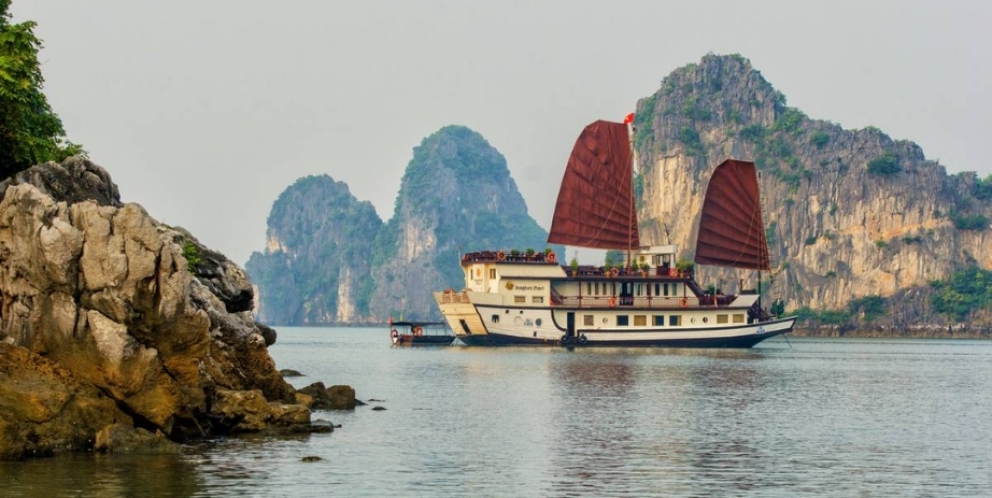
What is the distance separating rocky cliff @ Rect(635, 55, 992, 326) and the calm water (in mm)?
90920

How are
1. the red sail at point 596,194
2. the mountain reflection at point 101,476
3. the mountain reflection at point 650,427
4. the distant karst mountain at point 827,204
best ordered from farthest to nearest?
the distant karst mountain at point 827,204 < the red sail at point 596,194 < the mountain reflection at point 650,427 < the mountain reflection at point 101,476

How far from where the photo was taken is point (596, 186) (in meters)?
75.8

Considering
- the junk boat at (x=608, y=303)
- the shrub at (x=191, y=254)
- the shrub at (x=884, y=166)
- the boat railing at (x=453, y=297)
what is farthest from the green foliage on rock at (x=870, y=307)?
the shrub at (x=191, y=254)

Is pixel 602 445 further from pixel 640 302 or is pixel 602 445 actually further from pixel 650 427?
pixel 640 302

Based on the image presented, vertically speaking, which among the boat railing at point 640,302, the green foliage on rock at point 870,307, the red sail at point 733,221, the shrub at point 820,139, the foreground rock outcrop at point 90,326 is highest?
the shrub at point 820,139

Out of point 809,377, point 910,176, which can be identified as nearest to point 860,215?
point 910,176

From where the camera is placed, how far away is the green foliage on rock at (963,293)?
126 m

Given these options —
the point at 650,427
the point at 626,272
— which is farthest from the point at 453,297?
the point at 650,427

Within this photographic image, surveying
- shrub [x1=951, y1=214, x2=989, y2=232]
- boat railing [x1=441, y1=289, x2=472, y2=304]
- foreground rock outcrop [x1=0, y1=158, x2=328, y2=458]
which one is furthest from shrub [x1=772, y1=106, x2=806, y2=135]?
foreground rock outcrop [x1=0, y1=158, x2=328, y2=458]

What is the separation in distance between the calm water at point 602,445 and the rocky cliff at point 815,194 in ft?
298

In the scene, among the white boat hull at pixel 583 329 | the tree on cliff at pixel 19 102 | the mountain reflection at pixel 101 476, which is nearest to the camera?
the mountain reflection at pixel 101 476

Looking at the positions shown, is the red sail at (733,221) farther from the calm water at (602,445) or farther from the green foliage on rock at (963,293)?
the green foliage on rock at (963,293)

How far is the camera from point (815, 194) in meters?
144

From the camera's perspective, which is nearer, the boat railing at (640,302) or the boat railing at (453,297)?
the boat railing at (453,297)
